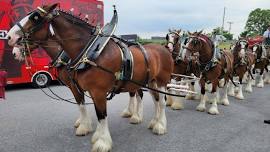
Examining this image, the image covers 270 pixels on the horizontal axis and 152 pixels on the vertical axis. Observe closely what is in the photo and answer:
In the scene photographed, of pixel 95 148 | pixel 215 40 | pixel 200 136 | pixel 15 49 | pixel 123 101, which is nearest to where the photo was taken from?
pixel 15 49

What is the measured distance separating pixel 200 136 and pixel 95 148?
214 centimetres

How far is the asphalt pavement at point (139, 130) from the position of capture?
4820 mm

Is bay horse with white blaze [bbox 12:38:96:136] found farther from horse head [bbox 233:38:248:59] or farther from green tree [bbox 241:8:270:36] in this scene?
green tree [bbox 241:8:270:36]

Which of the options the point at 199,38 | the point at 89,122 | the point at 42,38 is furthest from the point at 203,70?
the point at 42,38

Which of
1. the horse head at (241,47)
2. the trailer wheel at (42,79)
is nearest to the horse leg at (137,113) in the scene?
the horse head at (241,47)

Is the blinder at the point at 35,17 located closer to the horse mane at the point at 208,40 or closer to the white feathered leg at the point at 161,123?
the white feathered leg at the point at 161,123

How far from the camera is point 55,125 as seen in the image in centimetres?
599

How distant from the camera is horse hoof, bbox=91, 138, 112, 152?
439 centimetres

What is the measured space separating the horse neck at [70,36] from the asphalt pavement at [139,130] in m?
1.67

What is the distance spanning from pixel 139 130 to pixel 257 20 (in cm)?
6288

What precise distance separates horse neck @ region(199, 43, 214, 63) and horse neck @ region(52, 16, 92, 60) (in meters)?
3.81

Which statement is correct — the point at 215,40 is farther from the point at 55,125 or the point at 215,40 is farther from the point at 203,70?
the point at 55,125

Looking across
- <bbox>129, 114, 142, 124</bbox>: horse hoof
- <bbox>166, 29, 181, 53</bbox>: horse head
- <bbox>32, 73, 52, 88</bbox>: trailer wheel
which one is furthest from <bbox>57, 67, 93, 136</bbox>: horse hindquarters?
<bbox>32, 73, 52, 88</bbox>: trailer wheel

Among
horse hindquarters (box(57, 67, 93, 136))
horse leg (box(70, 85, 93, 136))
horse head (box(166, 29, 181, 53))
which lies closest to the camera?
horse hindquarters (box(57, 67, 93, 136))
